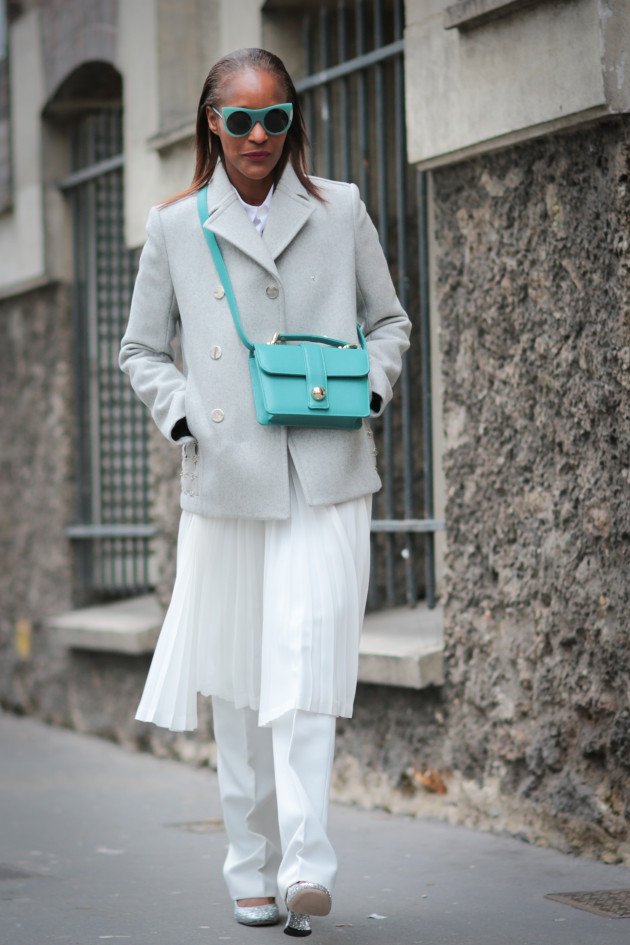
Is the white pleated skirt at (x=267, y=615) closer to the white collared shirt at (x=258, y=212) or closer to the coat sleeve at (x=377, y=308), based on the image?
the coat sleeve at (x=377, y=308)

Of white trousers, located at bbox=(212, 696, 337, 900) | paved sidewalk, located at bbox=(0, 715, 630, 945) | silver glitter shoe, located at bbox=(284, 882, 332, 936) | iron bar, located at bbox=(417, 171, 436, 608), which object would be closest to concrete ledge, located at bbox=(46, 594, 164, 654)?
paved sidewalk, located at bbox=(0, 715, 630, 945)

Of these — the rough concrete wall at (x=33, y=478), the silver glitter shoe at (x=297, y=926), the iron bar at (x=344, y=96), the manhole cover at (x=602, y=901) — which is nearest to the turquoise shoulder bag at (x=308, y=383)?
the silver glitter shoe at (x=297, y=926)

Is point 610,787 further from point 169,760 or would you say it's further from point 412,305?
point 169,760

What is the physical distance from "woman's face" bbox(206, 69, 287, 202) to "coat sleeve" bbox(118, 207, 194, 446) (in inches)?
11.7

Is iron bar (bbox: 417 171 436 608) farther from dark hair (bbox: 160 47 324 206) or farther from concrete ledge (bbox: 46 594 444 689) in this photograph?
dark hair (bbox: 160 47 324 206)

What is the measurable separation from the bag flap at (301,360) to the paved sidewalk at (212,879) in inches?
55.1

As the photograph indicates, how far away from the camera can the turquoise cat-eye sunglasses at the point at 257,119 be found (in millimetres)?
4070

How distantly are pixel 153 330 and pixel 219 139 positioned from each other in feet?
1.73

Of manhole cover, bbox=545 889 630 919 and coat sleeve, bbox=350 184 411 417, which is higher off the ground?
coat sleeve, bbox=350 184 411 417

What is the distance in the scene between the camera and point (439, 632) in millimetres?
6066

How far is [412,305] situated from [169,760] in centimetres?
260

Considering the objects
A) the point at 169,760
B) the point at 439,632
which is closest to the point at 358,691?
the point at 439,632

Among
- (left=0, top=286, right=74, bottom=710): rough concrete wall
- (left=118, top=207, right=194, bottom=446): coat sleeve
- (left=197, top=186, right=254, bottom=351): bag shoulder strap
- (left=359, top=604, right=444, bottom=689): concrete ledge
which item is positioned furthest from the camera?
(left=0, top=286, right=74, bottom=710): rough concrete wall

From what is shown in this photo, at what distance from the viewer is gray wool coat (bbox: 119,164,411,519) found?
413 cm
